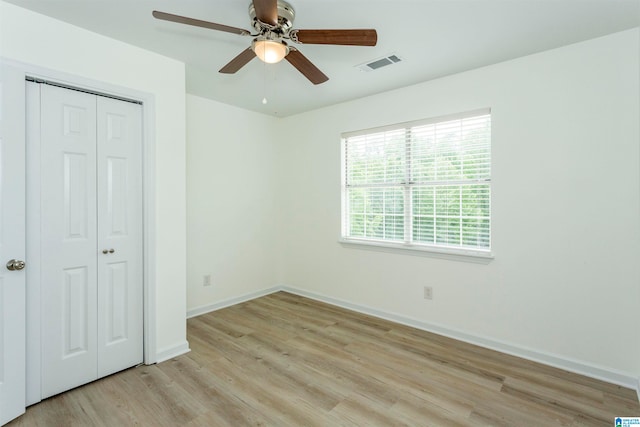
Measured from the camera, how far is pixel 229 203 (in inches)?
167

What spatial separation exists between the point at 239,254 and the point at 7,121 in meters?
2.75

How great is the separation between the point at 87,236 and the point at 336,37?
7.50 ft

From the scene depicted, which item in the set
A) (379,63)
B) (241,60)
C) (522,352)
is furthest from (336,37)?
(522,352)

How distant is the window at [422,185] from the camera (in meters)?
3.08

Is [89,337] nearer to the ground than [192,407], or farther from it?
farther from it

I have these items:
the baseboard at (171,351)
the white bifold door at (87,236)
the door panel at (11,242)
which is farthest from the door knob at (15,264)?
the baseboard at (171,351)

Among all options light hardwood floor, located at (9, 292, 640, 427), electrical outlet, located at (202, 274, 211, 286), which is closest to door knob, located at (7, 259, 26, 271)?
light hardwood floor, located at (9, 292, 640, 427)

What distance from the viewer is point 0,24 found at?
2.00 meters

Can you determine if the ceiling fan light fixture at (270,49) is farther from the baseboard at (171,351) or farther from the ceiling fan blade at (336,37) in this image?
the baseboard at (171,351)

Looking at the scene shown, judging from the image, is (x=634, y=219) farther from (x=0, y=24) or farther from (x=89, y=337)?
(x=0, y=24)

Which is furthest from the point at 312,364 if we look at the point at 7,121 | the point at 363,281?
the point at 7,121

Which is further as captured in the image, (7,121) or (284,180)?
(284,180)

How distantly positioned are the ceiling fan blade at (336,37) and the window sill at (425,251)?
7.02 feet

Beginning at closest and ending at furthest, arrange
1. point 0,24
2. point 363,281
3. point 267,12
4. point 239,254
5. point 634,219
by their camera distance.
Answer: point 267,12 < point 0,24 < point 634,219 < point 363,281 < point 239,254
